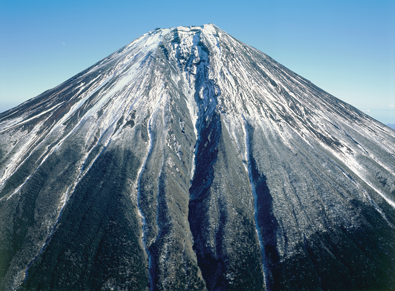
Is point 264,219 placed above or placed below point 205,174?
below

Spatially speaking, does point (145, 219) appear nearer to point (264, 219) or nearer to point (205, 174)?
point (205, 174)

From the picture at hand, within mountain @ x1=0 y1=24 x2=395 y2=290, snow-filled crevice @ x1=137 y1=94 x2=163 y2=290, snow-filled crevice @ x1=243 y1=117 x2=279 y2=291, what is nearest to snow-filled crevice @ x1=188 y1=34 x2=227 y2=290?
mountain @ x1=0 y1=24 x2=395 y2=290

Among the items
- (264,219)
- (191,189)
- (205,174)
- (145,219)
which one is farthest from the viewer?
(205,174)

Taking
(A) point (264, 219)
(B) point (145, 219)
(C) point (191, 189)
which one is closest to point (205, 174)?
(C) point (191, 189)

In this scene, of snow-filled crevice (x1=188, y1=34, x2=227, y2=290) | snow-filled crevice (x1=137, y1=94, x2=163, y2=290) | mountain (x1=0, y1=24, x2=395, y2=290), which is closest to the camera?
mountain (x1=0, y1=24, x2=395, y2=290)

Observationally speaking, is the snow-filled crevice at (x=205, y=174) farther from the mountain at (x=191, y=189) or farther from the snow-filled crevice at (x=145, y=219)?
the snow-filled crevice at (x=145, y=219)

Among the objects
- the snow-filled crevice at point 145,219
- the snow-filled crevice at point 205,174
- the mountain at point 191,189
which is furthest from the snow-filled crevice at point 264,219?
the snow-filled crevice at point 145,219

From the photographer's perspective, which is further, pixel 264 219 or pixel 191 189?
pixel 191 189

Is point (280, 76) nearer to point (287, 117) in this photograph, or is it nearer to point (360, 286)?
point (287, 117)

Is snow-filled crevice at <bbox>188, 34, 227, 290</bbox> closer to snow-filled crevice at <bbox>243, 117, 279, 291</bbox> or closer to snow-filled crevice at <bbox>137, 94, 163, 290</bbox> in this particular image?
snow-filled crevice at <bbox>243, 117, 279, 291</bbox>
